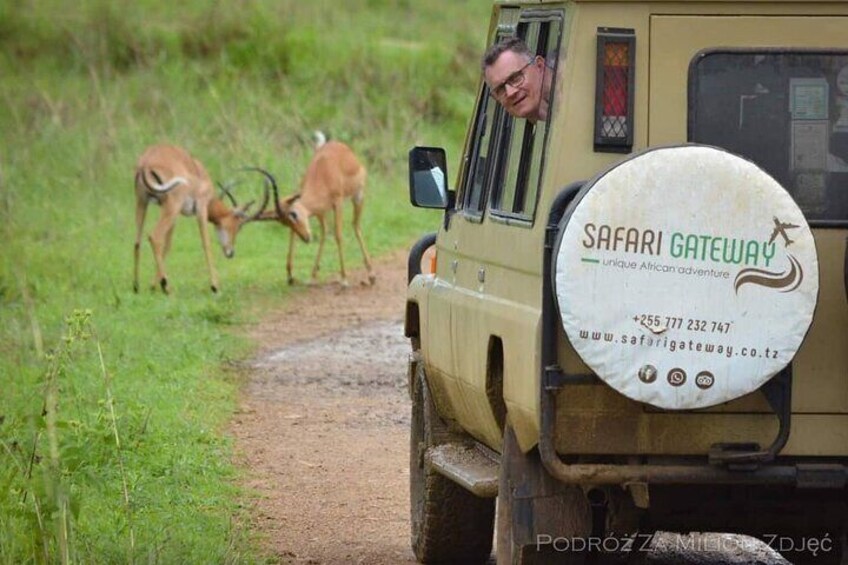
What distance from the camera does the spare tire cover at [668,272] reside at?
14.2ft

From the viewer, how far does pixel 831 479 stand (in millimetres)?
4570

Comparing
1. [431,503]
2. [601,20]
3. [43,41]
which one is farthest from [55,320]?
[43,41]

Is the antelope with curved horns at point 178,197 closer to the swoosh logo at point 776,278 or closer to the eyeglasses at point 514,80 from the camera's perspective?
the eyeglasses at point 514,80

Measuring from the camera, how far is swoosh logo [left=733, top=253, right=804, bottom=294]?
435cm

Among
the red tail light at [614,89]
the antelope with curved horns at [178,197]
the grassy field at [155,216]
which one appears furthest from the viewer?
the antelope with curved horns at [178,197]

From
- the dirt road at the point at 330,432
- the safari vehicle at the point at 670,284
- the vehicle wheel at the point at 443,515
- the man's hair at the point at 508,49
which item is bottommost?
the dirt road at the point at 330,432

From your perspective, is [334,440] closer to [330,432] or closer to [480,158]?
[330,432]

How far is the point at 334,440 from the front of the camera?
9094mm

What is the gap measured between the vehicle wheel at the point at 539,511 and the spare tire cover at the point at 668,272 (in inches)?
22.4

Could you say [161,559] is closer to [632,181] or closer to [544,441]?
→ [544,441]

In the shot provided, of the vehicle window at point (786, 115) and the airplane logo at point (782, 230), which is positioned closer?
the airplane logo at point (782, 230)

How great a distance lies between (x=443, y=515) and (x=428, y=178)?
1172mm

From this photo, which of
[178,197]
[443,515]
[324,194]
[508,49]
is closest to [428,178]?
[508,49]

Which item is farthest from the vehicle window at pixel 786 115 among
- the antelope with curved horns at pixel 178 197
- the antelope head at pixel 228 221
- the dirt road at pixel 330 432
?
the antelope head at pixel 228 221
